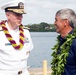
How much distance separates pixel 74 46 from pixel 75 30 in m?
0.21

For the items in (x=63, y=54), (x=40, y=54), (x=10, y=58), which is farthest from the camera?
(x=40, y=54)

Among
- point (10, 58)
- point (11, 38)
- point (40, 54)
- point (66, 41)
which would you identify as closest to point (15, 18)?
point (11, 38)

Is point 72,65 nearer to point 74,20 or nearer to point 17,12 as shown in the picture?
point 74,20

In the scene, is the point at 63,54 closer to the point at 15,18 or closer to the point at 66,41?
the point at 66,41

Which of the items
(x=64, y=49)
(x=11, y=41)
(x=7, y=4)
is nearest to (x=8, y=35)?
(x=11, y=41)

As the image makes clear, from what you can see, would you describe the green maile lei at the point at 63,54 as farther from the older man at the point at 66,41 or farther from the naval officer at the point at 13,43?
the naval officer at the point at 13,43

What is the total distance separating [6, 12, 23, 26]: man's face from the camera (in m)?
5.19

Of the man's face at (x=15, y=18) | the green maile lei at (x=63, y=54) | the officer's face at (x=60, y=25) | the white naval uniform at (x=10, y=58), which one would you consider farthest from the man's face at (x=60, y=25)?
the white naval uniform at (x=10, y=58)

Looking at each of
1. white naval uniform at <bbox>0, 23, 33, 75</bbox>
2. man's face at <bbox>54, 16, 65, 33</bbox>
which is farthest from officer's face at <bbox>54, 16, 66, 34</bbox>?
white naval uniform at <bbox>0, 23, 33, 75</bbox>

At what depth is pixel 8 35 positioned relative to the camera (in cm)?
522

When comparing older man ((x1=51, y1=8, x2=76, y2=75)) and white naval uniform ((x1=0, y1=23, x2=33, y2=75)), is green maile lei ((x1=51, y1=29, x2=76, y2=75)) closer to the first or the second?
older man ((x1=51, y1=8, x2=76, y2=75))

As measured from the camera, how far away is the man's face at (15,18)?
519cm

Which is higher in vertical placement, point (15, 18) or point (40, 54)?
point (15, 18)

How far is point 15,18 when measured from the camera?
520 cm
